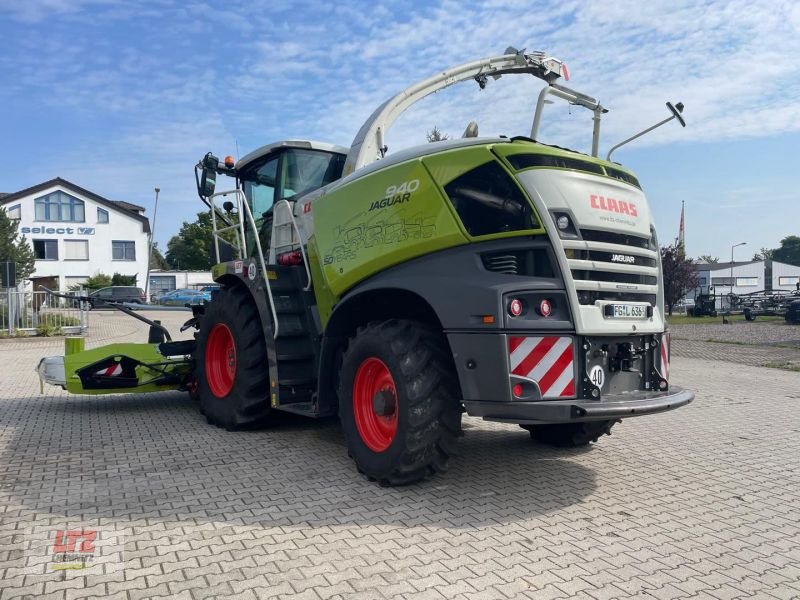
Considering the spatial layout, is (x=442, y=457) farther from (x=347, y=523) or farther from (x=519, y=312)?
(x=519, y=312)

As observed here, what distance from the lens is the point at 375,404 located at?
470 centimetres

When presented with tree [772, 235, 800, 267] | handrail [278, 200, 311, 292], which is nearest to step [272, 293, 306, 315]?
handrail [278, 200, 311, 292]

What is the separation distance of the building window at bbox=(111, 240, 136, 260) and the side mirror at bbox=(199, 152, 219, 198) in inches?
1777

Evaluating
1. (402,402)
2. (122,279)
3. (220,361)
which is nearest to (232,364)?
(220,361)

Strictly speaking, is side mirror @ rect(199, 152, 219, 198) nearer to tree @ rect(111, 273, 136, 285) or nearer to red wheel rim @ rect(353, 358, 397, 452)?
red wheel rim @ rect(353, 358, 397, 452)

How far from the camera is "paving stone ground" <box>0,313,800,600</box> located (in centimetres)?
313

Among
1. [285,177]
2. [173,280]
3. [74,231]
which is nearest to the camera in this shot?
[285,177]

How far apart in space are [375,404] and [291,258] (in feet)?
6.47

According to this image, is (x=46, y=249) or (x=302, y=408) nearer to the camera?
(x=302, y=408)

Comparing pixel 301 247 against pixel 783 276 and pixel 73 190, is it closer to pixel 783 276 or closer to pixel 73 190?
pixel 73 190

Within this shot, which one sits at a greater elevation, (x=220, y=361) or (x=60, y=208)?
(x=60, y=208)

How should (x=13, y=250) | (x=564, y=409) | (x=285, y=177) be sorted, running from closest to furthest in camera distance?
(x=564, y=409) → (x=285, y=177) → (x=13, y=250)

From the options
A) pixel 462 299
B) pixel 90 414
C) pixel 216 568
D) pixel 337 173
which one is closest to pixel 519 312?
pixel 462 299

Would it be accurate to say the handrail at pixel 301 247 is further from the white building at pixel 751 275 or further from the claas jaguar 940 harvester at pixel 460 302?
the white building at pixel 751 275
